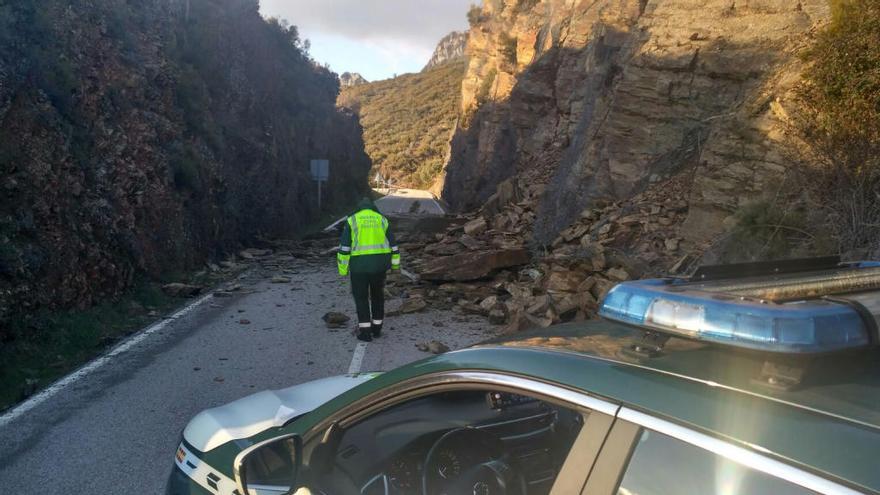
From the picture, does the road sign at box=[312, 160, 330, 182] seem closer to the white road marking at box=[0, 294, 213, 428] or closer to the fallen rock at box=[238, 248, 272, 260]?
the fallen rock at box=[238, 248, 272, 260]

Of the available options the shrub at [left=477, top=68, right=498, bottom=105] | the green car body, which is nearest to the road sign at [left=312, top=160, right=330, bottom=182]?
the shrub at [left=477, top=68, right=498, bottom=105]

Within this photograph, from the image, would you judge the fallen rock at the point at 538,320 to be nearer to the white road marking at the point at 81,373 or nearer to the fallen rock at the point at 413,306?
the fallen rock at the point at 413,306

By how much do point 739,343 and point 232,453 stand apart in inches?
72.9

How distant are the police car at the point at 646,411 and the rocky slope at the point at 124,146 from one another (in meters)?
6.08

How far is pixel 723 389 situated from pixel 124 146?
39.8ft

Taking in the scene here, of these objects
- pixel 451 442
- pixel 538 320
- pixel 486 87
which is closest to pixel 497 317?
pixel 538 320

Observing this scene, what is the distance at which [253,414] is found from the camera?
284cm

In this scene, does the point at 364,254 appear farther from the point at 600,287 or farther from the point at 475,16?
the point at 475,16

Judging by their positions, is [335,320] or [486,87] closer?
[335,320]

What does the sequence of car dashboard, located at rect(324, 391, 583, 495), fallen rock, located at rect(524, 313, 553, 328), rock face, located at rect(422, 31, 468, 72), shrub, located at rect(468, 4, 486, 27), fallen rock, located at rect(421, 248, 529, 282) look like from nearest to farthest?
car dashboard, located at rect(324, 391, 583, 495), fallen rock, located at rect(524, 313, 553, 328), fallen rock, located at rect(421, 248, 529, 282), shrub, located at rect(468, 4, 486, 27), rock face, located at rect(422, 31, 468, 72)

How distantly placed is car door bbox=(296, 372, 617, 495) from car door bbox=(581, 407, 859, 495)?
26 cm

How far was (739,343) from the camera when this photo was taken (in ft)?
4.65

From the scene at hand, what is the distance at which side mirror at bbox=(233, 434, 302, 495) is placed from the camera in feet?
7.06

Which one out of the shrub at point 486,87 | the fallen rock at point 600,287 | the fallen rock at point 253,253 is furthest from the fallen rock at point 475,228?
the shrub at point 486,87
